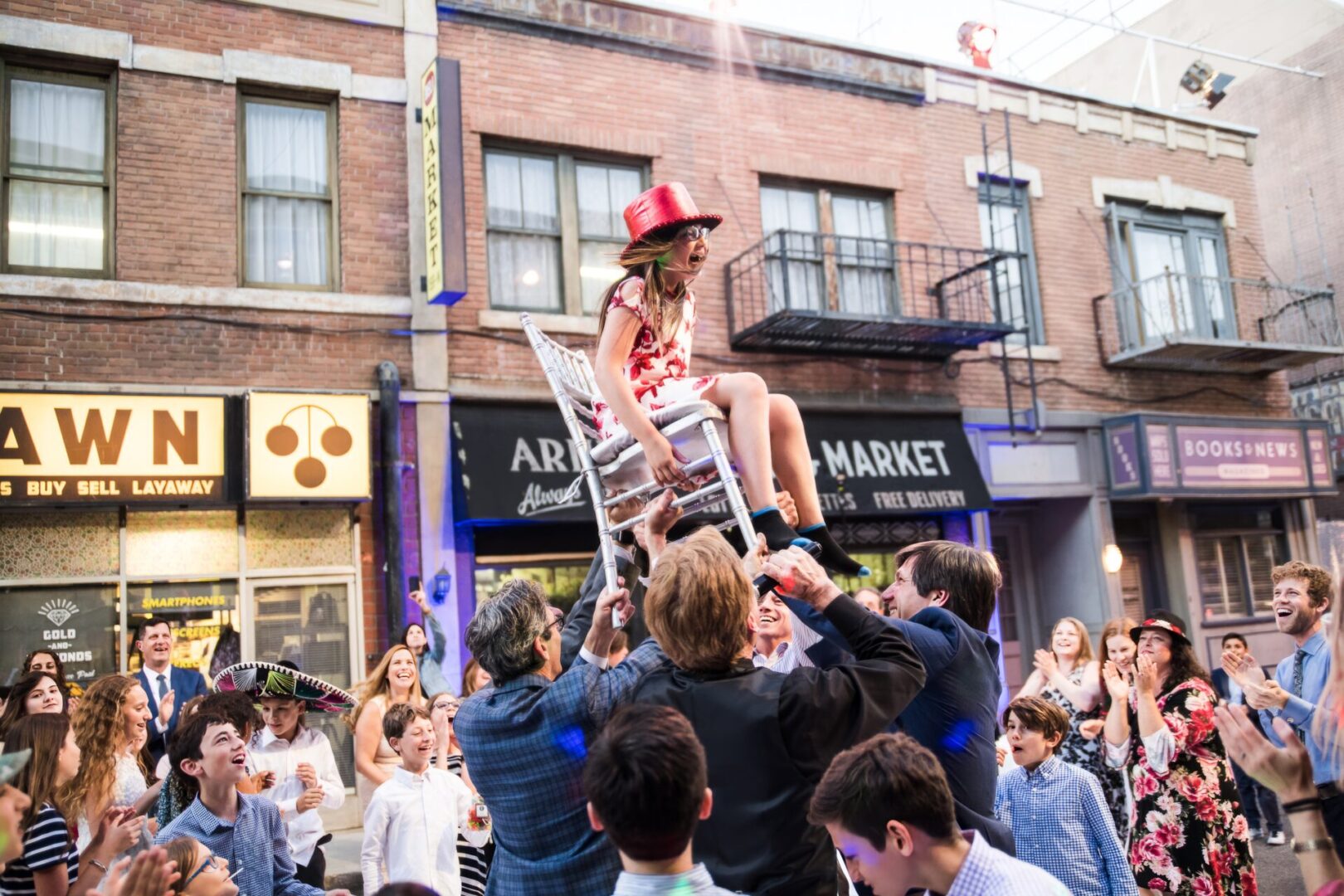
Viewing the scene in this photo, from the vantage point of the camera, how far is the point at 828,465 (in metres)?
11.6

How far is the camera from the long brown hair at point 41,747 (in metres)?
3.46

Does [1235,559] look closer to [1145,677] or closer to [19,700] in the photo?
[1145,677]

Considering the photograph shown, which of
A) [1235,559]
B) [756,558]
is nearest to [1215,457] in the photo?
[1235,559]

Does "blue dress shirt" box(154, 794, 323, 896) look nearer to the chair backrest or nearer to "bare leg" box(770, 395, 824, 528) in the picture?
the chair backrest

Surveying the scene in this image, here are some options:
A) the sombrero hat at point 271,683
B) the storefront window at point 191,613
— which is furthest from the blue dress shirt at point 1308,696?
the storefront window at point 191,613

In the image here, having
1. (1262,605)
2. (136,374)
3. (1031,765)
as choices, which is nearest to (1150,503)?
(1262,605)

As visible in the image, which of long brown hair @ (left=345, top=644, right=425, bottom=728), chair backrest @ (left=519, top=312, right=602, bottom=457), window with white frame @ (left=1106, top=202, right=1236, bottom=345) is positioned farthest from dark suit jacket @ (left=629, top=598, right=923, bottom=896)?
window with white frame @ (left=1106, top=202, right=1236, bottom=345)

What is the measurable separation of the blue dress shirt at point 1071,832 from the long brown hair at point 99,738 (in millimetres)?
3499

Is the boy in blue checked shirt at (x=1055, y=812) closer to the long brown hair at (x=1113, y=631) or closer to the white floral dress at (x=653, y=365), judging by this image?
the white floral dress at (x=653, y=365)

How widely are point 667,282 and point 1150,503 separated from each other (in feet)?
40.5

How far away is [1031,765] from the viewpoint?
441cm

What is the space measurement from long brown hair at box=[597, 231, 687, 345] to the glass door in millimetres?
6495

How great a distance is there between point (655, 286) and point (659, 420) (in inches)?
19.3

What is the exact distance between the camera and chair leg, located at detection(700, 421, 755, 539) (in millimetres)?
3272
